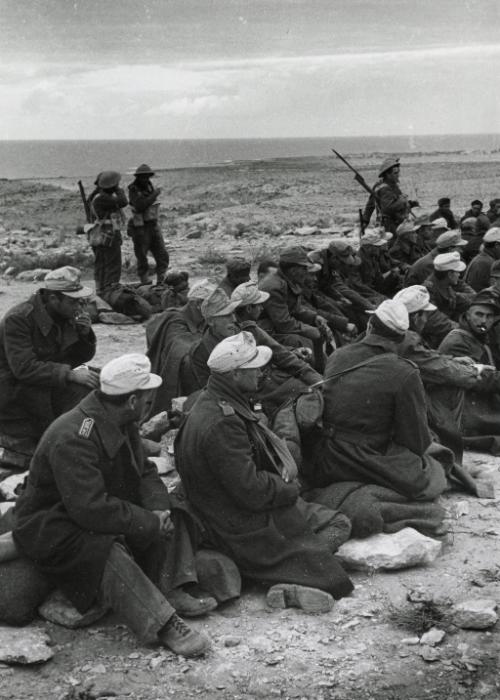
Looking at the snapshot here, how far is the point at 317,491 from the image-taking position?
19.7 feet

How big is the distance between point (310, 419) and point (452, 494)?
1.45 metres

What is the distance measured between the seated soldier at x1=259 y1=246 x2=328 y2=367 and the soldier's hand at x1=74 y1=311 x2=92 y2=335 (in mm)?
2010

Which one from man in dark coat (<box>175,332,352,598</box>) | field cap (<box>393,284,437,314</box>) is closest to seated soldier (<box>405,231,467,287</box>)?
field cap (<box>393,284,437,314</box>)

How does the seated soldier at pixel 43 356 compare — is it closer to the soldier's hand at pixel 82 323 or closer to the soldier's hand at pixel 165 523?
the soldier's hand at pixel 82 323

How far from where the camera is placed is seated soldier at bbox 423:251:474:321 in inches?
352

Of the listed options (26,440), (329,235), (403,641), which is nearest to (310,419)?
(403,641)

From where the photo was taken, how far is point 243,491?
5.00 metres

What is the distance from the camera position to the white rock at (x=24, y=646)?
4422 mm

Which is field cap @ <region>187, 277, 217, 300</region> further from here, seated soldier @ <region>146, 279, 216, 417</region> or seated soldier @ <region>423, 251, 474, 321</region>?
seated soldier @ <region>423, 251, 474, 321</region>

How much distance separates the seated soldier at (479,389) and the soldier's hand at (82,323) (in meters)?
2.93

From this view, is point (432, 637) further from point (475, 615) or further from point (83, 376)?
point (83, 376)

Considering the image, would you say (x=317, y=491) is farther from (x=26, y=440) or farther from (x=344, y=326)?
(x=344, y=326)

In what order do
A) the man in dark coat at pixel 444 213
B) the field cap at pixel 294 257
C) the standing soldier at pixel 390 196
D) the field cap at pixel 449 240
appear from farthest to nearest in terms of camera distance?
the man in dark coat at pixel 444 213
the standing soldier at pixel 390 196
the field cap at pixel 449 240
the field cap at pixel 294 257

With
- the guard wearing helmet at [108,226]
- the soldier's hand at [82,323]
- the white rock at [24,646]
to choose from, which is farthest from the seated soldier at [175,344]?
the guard wearing helmet at [108,226]
